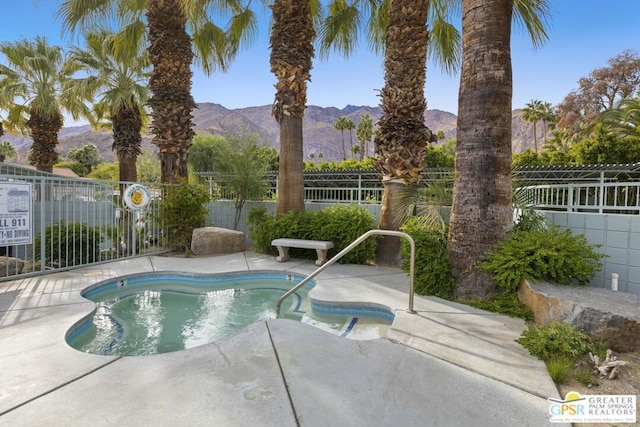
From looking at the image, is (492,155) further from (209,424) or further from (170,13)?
(170,13)

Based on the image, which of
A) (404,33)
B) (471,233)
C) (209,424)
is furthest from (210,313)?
(404,33)

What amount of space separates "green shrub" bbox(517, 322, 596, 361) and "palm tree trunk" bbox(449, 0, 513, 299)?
137 cm

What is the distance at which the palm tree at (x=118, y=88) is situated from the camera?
13.5 m

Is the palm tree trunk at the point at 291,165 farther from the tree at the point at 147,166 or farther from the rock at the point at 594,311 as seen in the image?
the tree at the point at 147,166

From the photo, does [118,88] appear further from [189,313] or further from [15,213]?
[189,313]

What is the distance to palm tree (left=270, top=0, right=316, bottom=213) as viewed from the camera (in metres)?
8.48

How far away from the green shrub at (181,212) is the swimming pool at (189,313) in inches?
85.6

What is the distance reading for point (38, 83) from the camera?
56.2ft

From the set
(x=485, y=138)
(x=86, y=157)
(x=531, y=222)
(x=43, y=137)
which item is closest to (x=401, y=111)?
(x=485, y=138)

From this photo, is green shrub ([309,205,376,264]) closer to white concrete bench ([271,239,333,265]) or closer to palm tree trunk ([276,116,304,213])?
white concrete bench ([271,239,333,265])

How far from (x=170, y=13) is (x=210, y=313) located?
27.0 feet

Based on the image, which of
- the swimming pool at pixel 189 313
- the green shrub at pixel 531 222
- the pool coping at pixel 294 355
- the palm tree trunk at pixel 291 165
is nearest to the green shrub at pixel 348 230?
the palm tree trunk at pixel 291 165

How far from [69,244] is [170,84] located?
16.2 feet

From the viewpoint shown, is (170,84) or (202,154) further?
(202,154)
